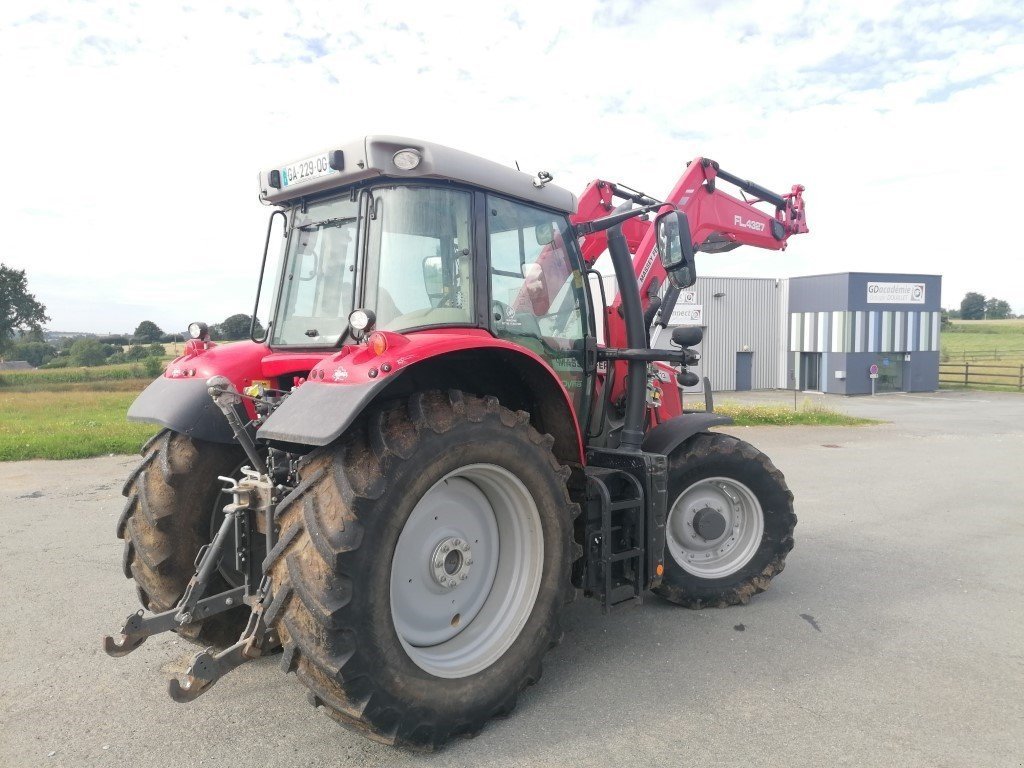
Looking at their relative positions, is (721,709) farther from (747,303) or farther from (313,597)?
(747,303)

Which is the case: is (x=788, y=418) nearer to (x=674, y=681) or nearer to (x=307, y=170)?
(x=674, y=681)

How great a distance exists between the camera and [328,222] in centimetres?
383

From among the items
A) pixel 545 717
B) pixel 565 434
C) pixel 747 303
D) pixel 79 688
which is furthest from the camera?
pixel 747 303

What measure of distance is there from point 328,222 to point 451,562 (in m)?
1.87

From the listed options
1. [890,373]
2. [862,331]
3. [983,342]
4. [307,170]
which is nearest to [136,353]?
[862,331]

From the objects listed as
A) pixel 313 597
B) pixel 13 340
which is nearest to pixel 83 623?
pixel 313 597

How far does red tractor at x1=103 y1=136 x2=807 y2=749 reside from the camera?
9.08 ft

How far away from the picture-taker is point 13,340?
54.1 m

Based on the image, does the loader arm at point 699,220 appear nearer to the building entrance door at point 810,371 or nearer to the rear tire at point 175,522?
the rear tire at point 175,522

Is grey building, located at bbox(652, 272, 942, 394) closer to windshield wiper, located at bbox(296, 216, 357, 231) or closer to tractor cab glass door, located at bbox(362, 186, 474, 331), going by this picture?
windshield wiper, located at bbox(296, 216, 357, 231)

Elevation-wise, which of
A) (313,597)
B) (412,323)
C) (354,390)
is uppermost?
(412,323)

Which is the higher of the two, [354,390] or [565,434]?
[354,390]

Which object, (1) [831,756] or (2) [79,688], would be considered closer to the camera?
(1) [831,756]

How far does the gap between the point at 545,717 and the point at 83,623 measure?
116 inches
